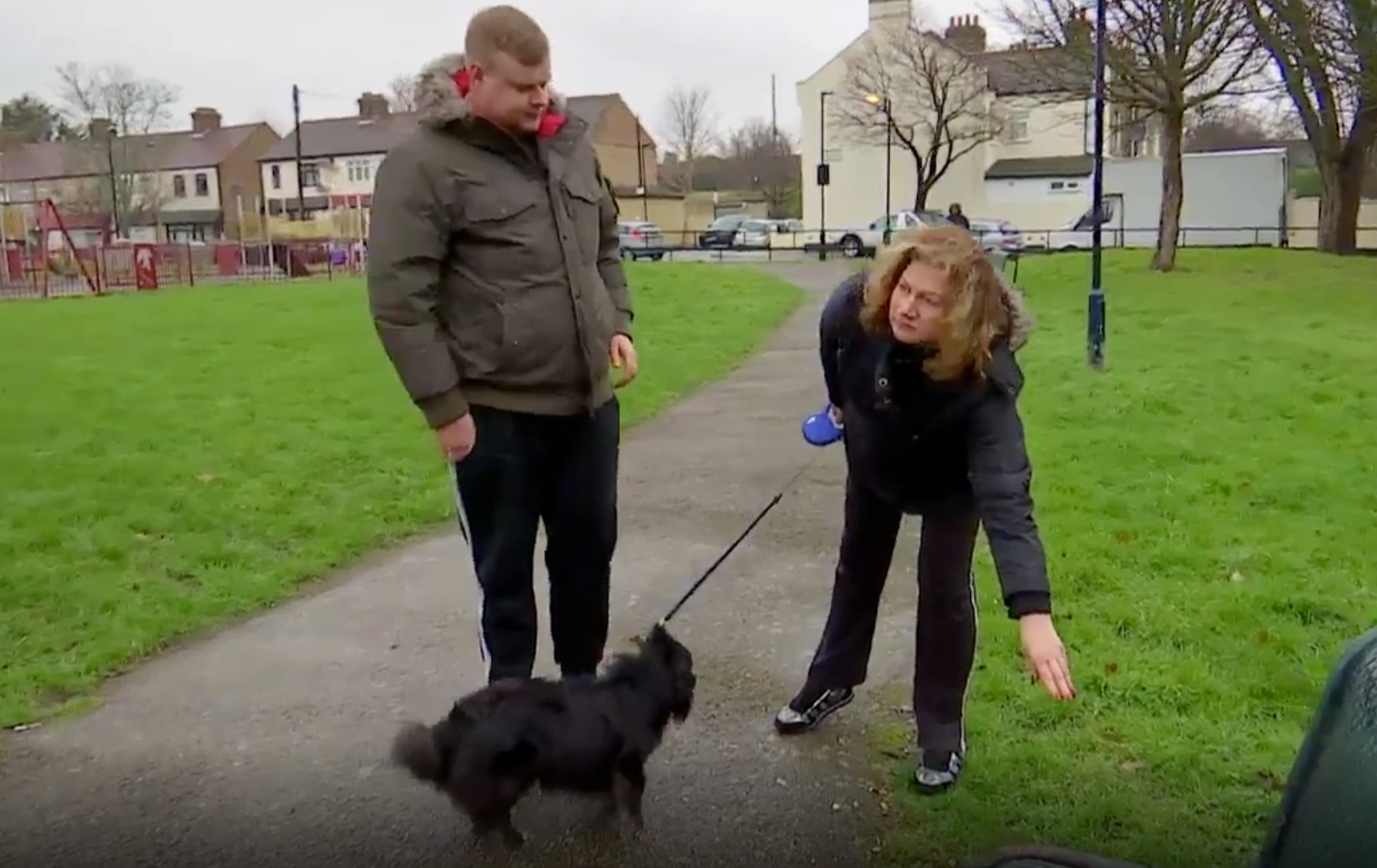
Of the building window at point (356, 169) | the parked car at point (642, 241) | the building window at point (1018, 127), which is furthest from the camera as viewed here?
the building window at point (1018, 127)

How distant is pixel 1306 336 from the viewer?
14.5m

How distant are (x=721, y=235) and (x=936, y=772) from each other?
42.3m

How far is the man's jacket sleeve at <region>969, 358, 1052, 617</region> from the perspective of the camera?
2.81m

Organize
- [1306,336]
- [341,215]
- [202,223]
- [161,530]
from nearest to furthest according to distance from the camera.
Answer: [161,530] < [1306,336] < [341,215] < [202,223]

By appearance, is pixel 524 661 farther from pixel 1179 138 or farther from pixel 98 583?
pixel 1179 138

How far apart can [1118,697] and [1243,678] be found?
1.56 feet

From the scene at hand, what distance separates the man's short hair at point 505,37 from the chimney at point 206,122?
72937mm

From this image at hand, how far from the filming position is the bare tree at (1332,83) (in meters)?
18.2

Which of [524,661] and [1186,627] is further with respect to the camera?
[1186,627]

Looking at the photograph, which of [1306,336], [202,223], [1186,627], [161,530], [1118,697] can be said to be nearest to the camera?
[1118,697]

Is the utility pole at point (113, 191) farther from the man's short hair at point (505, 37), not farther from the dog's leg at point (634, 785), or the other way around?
the dog's leg at point (634, 785)

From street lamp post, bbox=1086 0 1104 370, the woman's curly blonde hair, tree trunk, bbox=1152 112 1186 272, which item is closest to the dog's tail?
the woman's curly blonde hair

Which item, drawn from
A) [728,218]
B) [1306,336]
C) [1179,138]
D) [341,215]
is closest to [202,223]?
[341,215]

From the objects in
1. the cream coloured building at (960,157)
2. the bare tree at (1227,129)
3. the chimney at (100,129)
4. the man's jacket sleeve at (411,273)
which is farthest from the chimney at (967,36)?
the man's jacket sleeve at (411,273)
